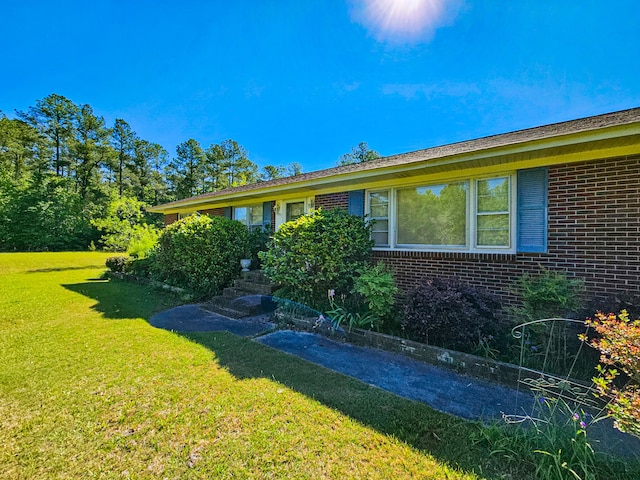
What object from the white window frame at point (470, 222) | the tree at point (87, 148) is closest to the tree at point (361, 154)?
the tree at point (87, 148)

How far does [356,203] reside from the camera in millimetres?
7340

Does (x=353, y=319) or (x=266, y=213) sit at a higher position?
(x=266, y=213)

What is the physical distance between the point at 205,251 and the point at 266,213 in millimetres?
2581

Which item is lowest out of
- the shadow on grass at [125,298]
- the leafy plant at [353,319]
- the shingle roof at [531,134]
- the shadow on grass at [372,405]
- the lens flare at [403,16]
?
the shadow on grass at [372,405]

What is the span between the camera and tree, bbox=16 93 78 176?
30.3 m

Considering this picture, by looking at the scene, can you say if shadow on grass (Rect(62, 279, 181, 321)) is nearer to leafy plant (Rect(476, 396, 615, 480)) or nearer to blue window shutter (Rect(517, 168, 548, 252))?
leafy plant (Rect(476, 396, 615, 480))

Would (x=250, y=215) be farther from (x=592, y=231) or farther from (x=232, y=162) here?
(x=232, y=162)

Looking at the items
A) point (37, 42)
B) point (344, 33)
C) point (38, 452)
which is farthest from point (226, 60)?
point (38, 452)

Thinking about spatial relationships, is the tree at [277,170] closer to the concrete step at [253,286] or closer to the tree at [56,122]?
the tree at [56,122]

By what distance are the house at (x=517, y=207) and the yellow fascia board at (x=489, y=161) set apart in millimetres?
14

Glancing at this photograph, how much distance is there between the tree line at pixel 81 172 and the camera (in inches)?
1031

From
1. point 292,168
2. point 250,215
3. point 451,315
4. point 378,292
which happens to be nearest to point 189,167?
point 292,168

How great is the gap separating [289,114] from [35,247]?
85.5 feet

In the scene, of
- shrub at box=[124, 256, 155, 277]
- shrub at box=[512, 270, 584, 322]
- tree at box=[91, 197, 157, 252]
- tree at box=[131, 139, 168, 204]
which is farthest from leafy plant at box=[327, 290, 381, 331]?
tree at box=[131, 139, 168, 204]
